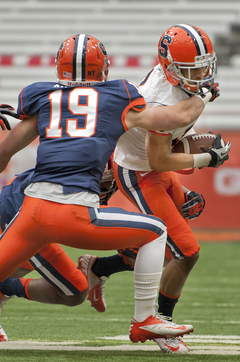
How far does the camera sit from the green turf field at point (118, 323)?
256 centimetres

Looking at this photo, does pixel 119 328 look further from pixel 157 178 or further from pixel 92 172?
pixel 92 172

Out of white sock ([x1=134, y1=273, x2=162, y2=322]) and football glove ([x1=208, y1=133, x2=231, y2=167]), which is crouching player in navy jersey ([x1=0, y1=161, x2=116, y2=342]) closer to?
white sock ([x1=134, y1=273, x2=162, y2=322])

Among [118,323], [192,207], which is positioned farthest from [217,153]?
[118,323]

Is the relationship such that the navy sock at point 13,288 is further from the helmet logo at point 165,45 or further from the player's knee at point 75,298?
the helmet logo at point 165,45

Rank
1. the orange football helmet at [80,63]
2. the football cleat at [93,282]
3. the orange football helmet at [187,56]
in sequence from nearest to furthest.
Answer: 1. the orange football helmet at [80,63]
2. the orange football helmet at [187,56]
3. the football cleat at [93,282]

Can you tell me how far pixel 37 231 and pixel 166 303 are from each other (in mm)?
938

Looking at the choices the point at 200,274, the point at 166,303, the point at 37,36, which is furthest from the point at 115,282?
the point at 37,36

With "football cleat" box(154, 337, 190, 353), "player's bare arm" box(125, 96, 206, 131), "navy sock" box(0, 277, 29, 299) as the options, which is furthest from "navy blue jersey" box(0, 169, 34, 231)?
"football cleat" box(154, 337, 190, 353)

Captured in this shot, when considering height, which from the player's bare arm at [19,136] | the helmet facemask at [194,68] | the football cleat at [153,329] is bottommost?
the football cleat at [153,329]

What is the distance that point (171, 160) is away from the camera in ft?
8.99

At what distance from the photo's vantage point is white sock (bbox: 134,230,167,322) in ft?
7.89

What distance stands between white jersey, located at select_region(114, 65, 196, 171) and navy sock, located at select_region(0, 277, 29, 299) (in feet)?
2.74

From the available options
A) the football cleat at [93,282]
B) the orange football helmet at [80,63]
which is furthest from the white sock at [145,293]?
the football cleat at [93,282]

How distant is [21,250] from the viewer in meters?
2.32
